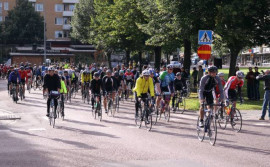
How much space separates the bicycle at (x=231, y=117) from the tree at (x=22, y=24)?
6618 centimetres

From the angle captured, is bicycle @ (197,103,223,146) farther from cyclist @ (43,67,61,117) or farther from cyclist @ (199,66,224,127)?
cyclist @ (43,67,61,117)

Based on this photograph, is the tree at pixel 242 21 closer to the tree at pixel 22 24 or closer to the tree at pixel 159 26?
the tree at pixel 159 26

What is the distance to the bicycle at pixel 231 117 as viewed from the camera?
13867 mm

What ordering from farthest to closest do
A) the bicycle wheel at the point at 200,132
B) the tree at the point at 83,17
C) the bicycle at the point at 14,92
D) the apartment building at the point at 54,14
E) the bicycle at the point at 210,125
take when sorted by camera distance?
the apartment building at the point at 54,14, the tree at the point at 83,17, the bicycle at the point at 14,92, the bicycle wheel at the point at 200,132, the bicycle at the point at 210,125

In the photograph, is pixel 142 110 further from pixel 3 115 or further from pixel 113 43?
pixel 113 43

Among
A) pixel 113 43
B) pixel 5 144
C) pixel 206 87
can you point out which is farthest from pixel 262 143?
pixel 113 43

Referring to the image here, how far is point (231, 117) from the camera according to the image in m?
14.0

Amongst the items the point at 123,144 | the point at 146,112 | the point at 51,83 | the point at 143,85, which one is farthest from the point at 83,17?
the point at 123,144

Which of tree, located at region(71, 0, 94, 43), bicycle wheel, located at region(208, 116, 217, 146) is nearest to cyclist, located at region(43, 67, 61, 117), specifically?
bicycle wheel, located at region(208, 116, 217, 146)

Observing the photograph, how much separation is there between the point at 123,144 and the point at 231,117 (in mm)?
4189

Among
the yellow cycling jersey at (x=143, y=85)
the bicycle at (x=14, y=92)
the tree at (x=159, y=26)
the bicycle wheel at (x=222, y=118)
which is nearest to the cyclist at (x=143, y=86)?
the yellow cycling jersey at (x=143, y=85)

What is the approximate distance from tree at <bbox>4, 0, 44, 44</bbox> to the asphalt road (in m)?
62.0

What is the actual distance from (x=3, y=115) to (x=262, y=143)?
10893 mm

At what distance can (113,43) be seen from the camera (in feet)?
154
